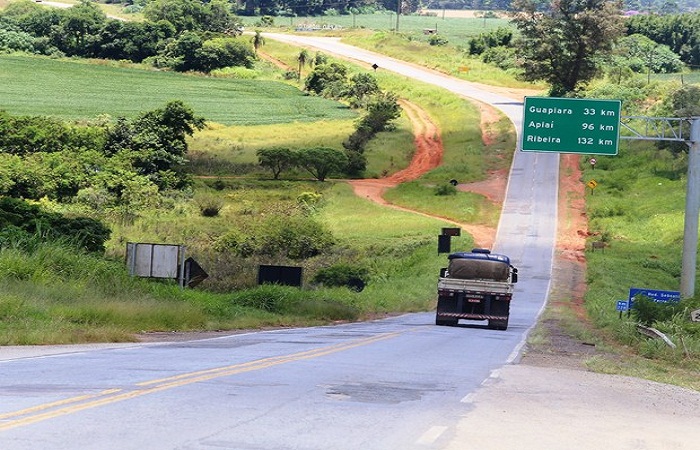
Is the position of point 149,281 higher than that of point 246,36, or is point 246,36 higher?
point 246,36

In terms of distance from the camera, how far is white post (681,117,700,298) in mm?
37594

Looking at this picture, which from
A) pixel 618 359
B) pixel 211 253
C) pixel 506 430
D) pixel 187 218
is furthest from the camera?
pixel 187 218

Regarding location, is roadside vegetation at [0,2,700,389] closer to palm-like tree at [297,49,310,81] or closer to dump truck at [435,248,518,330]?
palm-like tree at [297,49,310,81]

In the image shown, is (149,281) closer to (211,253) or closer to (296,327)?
(296,327)

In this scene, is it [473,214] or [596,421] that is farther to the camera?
[473,214]

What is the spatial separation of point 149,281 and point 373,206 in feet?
147

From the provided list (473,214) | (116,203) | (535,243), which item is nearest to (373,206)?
(473,214)

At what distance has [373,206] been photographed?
249 feet

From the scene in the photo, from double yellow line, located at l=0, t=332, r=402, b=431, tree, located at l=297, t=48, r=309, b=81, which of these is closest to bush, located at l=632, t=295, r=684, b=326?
double yellow line, located at l=0, t=332, r=402, b=431

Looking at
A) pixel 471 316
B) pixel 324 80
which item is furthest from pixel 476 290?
pixel 324 80

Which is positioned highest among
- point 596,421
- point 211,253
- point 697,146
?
point 697,146

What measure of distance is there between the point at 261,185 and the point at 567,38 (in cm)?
3709

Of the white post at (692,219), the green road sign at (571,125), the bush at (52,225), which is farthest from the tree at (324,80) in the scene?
the white post at (692,219)

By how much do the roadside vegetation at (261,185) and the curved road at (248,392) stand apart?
10.4 feet
